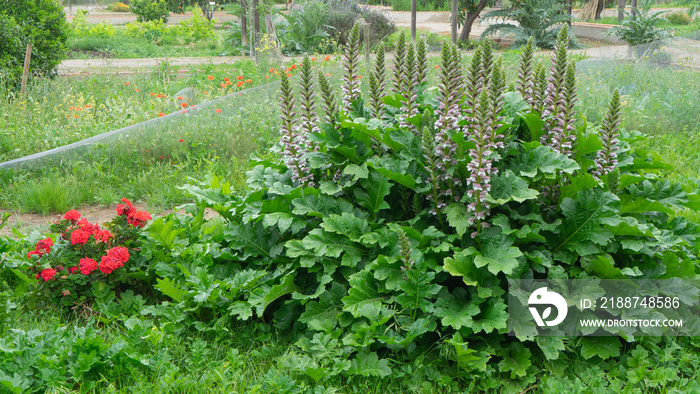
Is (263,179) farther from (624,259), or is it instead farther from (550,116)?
(624,259)

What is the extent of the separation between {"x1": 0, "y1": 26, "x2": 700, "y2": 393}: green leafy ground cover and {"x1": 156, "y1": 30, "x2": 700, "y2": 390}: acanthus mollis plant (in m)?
0.01

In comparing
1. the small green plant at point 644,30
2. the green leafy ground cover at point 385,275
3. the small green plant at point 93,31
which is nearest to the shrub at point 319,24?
the small green plant at point 93,31

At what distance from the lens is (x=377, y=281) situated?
2.96 meters

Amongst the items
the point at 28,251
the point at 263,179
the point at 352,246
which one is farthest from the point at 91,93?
the point at 352,246

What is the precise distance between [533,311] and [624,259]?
0.74 m

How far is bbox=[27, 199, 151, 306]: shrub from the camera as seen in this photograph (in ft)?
11.0

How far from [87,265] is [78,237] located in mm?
198

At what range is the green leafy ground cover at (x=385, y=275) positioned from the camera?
2.67 m

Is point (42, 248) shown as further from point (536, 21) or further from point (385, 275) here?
point (536, 21)

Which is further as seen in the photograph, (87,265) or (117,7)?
(117,7)

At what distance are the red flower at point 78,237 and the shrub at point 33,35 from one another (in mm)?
6821

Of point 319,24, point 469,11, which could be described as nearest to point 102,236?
point 319,24

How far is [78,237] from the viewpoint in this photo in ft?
11.1

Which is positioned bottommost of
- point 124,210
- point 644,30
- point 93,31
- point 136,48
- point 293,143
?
point 124,210
